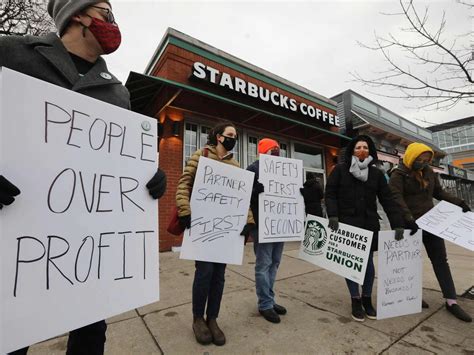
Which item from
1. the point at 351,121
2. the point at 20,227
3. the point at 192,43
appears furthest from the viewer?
the point at 351,121

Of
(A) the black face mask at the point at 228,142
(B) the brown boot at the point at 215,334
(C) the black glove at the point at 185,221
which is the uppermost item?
(A) the black face mask at the point at 228,142

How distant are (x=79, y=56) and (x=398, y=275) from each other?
10.2 ft

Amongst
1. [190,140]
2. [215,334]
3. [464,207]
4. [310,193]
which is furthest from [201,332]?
[190,140]

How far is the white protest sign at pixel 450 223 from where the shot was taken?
85.1 inches

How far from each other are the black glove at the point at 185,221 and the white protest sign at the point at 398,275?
1.82 metres

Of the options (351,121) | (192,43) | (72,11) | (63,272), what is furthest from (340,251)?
(351,121)

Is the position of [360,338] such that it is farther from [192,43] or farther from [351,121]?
[351,121]

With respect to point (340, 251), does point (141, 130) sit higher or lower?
higher

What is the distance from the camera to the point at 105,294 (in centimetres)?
92

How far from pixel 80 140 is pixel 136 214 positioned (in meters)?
0.39

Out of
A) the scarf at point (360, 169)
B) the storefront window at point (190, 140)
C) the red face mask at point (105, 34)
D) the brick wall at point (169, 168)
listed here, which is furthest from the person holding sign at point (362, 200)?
the storefront window at point (190, 140)

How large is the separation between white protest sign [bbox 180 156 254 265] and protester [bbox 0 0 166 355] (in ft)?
2.32

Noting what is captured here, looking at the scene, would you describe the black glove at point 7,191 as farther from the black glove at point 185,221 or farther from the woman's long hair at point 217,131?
the woman's long hair at point 217,131

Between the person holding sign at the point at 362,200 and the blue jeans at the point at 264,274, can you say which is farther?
the person holding sign at the point at 362,200
